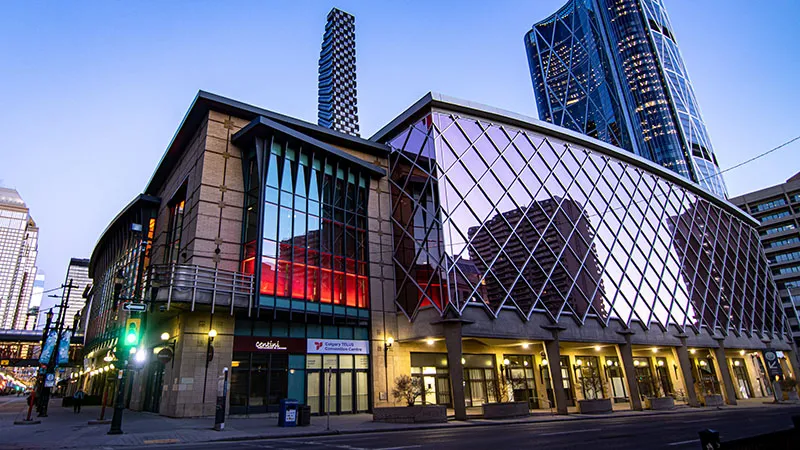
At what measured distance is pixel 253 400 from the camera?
26.2 meters

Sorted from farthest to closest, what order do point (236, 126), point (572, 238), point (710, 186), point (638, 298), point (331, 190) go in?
point (710, 186) → point (638, 298) → point (572, 238) → point (331, 190) → point (236, 126)

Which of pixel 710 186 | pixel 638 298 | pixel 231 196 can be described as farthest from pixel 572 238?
pixel 710 186

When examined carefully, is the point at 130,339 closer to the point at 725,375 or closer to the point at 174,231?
the point at 174,231

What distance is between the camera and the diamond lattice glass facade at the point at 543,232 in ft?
108

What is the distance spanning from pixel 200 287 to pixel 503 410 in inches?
740

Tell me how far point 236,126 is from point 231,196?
541 centimetres

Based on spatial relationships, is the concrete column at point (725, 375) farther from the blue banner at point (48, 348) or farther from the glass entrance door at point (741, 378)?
the blue banner at point (48, 348)

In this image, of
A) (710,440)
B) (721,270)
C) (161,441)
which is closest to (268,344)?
(161,441)

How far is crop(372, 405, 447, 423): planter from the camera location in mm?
22875

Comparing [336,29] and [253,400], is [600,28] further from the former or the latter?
[253,400]

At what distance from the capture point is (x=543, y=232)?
126 ft

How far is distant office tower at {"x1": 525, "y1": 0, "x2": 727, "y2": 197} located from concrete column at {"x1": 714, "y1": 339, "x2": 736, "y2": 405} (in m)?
101

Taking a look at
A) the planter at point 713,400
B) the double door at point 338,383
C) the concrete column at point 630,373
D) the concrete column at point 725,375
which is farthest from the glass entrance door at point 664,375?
the double door at point 338,383

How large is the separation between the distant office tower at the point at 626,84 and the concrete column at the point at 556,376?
120932 millimetres
